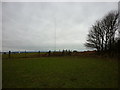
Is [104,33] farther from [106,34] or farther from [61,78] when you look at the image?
[61,78]

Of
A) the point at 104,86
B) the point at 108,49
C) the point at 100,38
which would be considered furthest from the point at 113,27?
the point at 104,86

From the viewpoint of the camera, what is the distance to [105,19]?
647 inches

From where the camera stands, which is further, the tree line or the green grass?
the tree line

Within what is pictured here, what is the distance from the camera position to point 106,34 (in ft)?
54.5

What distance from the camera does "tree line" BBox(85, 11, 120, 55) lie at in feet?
50.2

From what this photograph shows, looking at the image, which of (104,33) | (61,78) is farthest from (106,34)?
(61,78)

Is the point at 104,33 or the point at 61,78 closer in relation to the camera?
the point at 61,78

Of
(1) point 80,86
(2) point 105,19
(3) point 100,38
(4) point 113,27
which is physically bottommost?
(1) point 80,86

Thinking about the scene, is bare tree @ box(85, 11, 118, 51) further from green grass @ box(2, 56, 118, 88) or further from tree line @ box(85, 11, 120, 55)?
green grass @ box(2, 56, 118, 88)

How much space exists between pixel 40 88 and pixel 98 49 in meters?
17.4

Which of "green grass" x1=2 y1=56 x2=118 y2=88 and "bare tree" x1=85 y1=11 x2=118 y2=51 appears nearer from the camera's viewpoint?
"green grass" x1=2 y1=56 x2=118 y2=88

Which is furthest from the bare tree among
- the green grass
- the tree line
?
the green grass

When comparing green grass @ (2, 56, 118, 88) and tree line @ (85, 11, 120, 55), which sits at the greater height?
tree line @ (85, 11, 120, 55)

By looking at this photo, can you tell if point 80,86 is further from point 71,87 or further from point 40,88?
point 40,88
